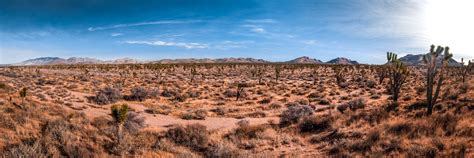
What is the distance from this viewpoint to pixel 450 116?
13344 mm

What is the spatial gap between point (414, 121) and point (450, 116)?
53.7 inches

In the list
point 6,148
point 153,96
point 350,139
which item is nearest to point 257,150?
point 350,139

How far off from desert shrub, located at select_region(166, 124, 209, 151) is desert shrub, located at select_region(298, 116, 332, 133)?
5.28m

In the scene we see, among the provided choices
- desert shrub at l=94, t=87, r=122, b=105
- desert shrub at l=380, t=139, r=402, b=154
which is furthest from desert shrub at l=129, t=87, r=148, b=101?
desert shrub at l=380, t=139, r=402, b=154

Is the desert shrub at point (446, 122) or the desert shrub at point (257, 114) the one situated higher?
the desert shrub at point (446, 122)

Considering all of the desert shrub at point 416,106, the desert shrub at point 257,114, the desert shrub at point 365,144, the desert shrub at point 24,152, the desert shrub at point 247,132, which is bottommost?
the desert shrub at point 257,114

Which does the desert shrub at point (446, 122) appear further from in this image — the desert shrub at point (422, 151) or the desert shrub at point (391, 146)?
the desert shrub at point (422, 151)

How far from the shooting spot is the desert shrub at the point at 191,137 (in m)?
12.5

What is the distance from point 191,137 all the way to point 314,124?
250 inches

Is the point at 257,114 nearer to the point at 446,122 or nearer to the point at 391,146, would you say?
the point at 446,122

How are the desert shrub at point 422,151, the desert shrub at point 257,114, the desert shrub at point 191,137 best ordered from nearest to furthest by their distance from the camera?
1. the desert shrub at point 422,151
2. the desert shrub at point 191,137
3. the desert shrub at point 257,114

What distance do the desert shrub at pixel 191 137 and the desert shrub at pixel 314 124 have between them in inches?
208

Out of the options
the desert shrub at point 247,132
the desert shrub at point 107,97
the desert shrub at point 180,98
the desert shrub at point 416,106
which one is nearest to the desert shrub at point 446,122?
the desert shrub at point 416,106

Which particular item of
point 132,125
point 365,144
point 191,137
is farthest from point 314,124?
point 132,125
